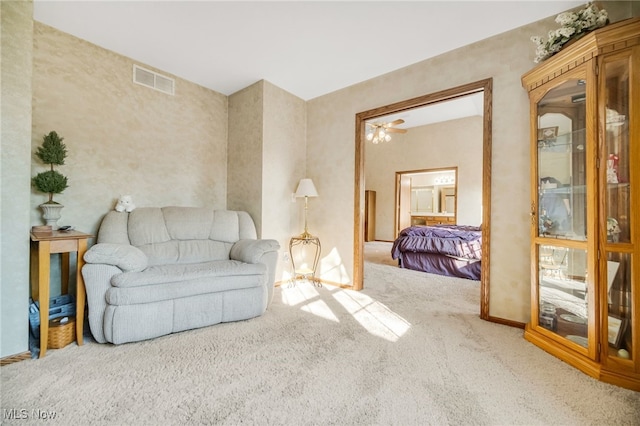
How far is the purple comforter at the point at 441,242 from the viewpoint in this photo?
13.0 feet

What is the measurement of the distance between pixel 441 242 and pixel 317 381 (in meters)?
3.40

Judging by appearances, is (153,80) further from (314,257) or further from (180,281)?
(314,257)

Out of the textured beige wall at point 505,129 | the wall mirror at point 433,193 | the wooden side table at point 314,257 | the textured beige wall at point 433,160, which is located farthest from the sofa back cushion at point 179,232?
the wall mirror at point 433,193

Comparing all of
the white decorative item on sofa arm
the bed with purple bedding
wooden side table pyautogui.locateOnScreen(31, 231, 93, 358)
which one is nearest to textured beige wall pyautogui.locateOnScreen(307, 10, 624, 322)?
the bed with purple bedding

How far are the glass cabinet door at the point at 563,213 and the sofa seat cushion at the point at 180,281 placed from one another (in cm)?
233

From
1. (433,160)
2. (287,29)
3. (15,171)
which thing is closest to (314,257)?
(287,29)

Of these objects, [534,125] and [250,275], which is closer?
[534,125]

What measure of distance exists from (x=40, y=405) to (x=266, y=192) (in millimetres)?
2487

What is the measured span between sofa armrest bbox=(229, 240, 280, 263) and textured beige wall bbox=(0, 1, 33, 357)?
148cm

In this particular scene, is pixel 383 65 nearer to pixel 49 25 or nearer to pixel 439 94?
pixel 439 94

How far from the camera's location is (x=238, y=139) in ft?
11.8

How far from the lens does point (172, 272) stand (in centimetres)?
209

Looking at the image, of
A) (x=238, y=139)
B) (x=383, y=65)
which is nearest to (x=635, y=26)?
(x=383, y=65)

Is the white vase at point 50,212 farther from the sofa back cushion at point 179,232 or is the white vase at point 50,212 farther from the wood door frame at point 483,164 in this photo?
the wood door frame at point 483,164
